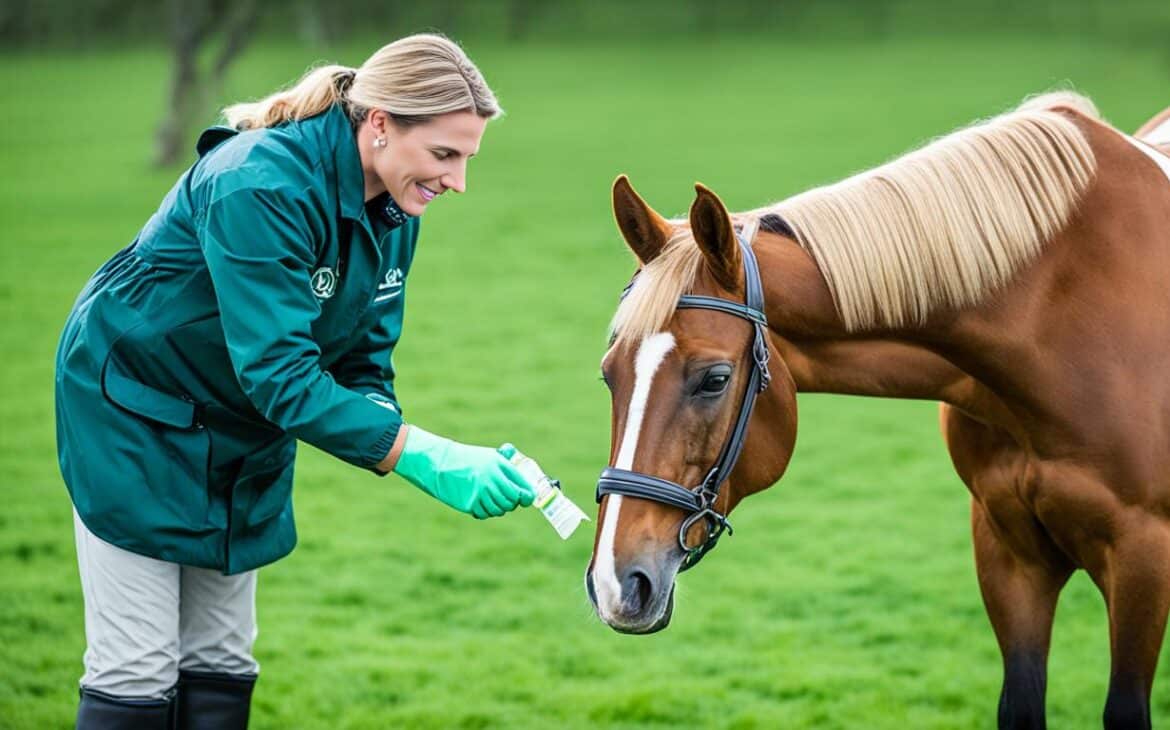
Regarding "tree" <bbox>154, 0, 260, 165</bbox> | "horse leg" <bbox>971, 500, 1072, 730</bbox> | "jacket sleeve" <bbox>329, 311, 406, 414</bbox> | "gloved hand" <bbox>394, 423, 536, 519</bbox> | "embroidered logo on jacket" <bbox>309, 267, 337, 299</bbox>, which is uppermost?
"tree" <bbox>154, 0, 260, 165</bbox>

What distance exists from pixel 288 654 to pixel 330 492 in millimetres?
2015

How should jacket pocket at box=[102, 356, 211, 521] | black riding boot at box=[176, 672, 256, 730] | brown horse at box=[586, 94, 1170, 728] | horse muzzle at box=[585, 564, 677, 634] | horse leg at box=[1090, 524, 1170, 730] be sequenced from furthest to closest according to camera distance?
black riding boot at box=[176, 672, 256, 730]
horse leg at box=[1090, 524, 1170, 730]
jacket pocket at box=[102, 356, 211, 521]
brown horse at box=[586, 94, 1170, 728]
horse muzzle at box=[585, 564, 677, 634]

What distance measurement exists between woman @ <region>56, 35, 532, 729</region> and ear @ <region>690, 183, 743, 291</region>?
0.56m

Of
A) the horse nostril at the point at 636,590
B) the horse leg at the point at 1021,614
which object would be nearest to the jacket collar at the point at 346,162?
the horse nostril at the point at 636,590

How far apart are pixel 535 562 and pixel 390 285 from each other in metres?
2.82

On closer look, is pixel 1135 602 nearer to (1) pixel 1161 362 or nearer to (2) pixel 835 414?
(1) pixel 1161 362

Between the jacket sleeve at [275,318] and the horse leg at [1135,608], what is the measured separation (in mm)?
1768

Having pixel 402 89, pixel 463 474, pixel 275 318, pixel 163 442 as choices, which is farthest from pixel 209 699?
pixel 402 89

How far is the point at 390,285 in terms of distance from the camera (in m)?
3.27

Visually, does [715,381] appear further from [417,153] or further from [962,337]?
[417,153]

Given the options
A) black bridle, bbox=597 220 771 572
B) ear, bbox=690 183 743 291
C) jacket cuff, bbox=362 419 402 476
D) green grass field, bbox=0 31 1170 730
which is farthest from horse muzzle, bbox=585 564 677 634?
green grass field, bbox=0 31 1170 730

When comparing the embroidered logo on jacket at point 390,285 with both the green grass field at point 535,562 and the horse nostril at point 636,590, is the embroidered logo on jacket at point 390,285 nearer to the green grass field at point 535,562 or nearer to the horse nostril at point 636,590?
the horse nostril at point 636,590

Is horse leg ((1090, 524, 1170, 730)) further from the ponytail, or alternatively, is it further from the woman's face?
the ponytail

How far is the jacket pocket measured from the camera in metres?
2.96
